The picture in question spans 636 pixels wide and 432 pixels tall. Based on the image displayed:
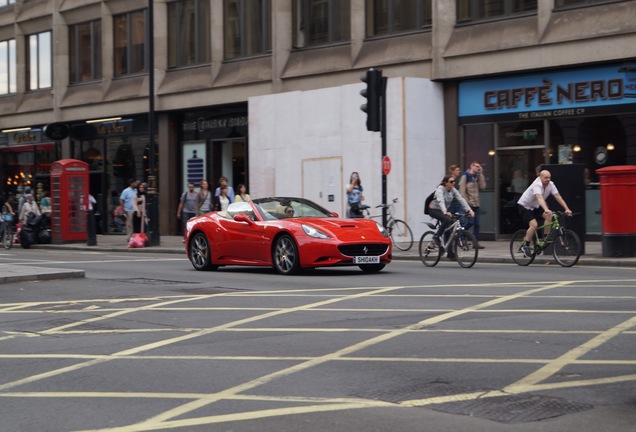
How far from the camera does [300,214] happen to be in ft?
57.8

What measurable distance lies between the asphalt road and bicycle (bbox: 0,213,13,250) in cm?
1879

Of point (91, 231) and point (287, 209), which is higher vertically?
point (287, 209)

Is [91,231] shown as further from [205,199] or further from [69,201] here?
[205,199]

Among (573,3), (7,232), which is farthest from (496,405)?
(7,232)

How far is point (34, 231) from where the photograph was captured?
3306 cm

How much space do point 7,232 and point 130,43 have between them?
9294mm

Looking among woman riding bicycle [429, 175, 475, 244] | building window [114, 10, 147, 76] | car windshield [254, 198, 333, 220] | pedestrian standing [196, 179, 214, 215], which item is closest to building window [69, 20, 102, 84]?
building window [114, 10, 147, 76]

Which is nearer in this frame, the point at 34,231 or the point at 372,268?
the point at 372,268

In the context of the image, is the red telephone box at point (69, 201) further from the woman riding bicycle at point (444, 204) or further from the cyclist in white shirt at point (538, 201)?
the cyclist in white shirt at point (538, 201)

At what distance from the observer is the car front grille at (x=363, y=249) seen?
1642 centimetres

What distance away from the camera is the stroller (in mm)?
32844

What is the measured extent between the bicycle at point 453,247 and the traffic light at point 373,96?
3.83 m

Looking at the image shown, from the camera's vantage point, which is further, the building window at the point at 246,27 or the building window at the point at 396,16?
the building window at the point at 246,27

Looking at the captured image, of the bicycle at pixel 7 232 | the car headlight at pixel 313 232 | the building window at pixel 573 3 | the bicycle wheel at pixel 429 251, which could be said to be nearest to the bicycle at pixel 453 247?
the bicycle wheel at pixel 429 251
